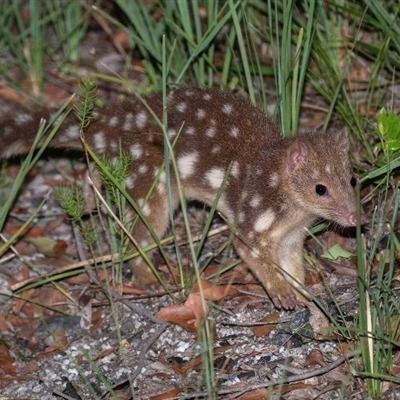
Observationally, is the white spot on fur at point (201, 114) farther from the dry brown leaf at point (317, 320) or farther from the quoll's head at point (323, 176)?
the dry brown leaf at point (317, 320)

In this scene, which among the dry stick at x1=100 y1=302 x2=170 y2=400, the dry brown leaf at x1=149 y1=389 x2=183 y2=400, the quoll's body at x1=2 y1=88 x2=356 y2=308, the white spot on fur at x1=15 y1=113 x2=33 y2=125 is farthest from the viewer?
the white spot on fur at x1=15 y1=113 x2=33 y2=125

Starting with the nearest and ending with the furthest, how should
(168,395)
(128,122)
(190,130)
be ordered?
(168,395), (190,130), (128,122)

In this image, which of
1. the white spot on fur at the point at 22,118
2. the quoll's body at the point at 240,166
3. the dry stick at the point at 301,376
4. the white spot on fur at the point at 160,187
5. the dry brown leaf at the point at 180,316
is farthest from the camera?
the white spot on fur at the point at 22,118

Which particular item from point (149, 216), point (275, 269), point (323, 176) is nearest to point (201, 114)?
point (149, 216)

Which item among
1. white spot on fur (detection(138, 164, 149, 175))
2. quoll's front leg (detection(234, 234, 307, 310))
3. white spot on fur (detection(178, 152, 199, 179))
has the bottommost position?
quoll's front leg (detection(234, 234, 307, 310))

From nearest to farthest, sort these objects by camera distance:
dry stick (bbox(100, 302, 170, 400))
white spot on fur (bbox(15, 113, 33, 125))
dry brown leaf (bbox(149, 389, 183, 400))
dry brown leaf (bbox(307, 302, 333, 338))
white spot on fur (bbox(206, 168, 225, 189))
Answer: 1. dry brown leaf (bbox(149, 389, 183, 400))
2. dry stick (bbox(100, 302, 170, 400))
3. dry brown leaf (bbox(307, 302, 333, 338))
4. white spot on fur (bbox(206, 168, 225, 189))
5. white spot on fur (bbox(15, 113, 33, 125))

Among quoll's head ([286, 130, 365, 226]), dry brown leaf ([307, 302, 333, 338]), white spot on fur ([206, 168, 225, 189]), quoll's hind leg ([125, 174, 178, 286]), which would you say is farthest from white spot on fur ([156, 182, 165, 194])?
dry brown leaf ([307, 302, 333, 338])

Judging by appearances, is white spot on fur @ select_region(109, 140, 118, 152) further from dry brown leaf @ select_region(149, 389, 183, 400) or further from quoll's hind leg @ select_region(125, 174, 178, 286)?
dry brown leaf @ select_region(149, 389, 183, 400)

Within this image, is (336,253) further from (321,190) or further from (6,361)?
(6,361)

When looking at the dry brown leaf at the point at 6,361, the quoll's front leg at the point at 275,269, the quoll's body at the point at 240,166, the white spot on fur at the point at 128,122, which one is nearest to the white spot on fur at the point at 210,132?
the quoll's body at the point at 240,166
